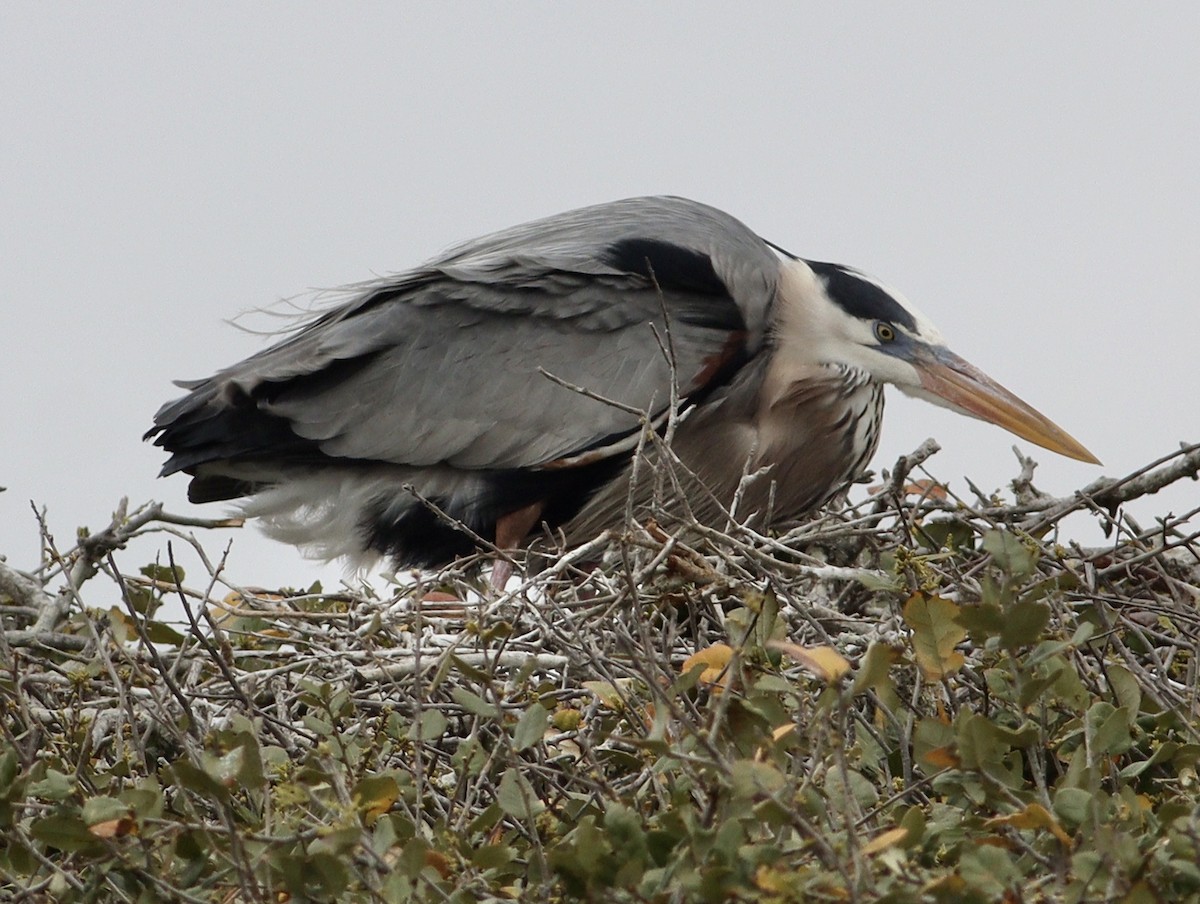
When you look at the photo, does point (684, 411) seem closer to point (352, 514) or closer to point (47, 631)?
point (352, 514)

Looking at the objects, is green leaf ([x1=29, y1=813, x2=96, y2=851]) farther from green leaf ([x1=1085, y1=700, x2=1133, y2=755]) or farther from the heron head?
the heron head

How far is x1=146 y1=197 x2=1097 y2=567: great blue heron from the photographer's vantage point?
4352 millimetres

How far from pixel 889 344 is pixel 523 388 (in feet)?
3.72

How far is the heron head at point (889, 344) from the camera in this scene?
4.47m

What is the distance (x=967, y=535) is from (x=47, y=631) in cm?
185

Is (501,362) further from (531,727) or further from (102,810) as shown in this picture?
(102,810)

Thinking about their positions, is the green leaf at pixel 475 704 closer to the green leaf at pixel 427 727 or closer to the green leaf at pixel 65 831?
the green leaf at pixel 427 727

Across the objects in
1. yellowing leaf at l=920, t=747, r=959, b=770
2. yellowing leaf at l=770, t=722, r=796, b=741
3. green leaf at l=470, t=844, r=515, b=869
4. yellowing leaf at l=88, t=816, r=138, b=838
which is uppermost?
yellowing leaf at l=770, t=722, r=796, b=741

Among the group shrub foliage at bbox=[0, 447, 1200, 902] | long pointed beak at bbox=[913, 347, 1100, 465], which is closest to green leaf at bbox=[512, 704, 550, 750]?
shrub foliage at bbox=[0, 447, 1200, 902]

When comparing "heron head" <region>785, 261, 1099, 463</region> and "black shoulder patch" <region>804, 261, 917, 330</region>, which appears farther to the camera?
"black shoulder patch" <region>804, 261, 917, 330</region>

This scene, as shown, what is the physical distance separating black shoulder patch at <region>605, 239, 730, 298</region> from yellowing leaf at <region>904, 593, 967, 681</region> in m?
2.72

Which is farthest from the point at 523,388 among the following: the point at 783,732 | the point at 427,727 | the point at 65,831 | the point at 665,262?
the point at 783,732

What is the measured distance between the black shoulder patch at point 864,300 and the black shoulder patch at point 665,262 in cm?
49

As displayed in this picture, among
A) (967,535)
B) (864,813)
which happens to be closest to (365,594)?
(967,535)
